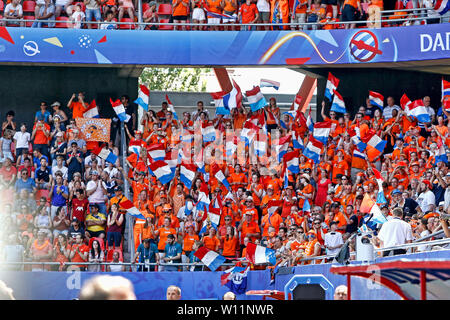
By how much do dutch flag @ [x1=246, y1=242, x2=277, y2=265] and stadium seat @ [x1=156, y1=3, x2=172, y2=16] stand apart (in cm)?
963

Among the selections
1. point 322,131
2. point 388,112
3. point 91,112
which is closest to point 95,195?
point 91,112

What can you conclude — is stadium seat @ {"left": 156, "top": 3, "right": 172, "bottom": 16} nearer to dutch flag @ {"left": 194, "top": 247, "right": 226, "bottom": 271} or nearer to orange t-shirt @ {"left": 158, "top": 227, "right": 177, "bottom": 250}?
orange t-shirt @ {"left": 158, "top": 227, "right": 177, "bottom": 250}

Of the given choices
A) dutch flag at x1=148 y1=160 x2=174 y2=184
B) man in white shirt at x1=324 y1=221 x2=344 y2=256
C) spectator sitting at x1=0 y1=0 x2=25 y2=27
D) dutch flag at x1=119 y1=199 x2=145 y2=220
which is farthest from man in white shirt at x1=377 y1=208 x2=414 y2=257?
spectator sitting at x1=0 y1=0 x2=25 y2=27

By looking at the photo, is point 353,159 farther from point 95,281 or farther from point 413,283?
point 95,281

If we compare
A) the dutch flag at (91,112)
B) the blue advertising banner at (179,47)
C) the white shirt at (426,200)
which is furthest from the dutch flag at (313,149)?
the dutch flag at (91,112)

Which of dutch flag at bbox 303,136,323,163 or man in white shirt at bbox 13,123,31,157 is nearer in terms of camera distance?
dutch flag at bbox 303,136,323,163

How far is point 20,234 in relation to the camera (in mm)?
19438

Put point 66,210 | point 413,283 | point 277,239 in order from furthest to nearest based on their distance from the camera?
point 66,210
point 277,239
point 413,283

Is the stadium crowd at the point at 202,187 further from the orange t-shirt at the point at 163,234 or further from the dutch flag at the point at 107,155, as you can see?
the dutch flag at the point at 107,155

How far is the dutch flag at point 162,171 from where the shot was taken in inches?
816

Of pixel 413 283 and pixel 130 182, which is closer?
pixel 413 283

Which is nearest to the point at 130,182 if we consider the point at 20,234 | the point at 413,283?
the point at 20,234

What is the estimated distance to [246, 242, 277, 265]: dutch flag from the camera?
1754 cm
